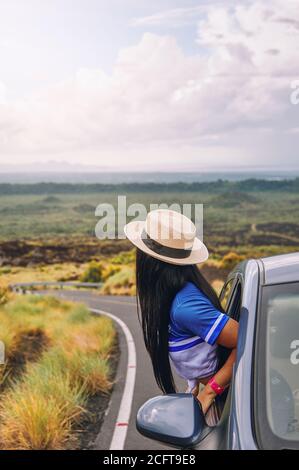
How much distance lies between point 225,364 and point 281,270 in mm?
428

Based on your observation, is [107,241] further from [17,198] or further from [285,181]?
[285,181]

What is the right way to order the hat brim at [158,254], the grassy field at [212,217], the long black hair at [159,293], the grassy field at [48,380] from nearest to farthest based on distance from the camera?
the long black hair at [159,293] < the hat brim at [158,254] < the grassy field at [48,380] < the grassy field at [212,217]

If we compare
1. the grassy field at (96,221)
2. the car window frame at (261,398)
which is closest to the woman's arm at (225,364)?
the car window frame at (261,398)

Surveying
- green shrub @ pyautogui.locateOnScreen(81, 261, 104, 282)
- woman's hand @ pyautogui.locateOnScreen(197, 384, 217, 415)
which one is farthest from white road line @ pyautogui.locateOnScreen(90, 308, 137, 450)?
green shrub @ pyautogui.locateOnScreen(81, 261, 104, 282)

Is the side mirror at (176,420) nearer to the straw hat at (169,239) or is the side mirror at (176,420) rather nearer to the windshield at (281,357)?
the windshield at (281,357)

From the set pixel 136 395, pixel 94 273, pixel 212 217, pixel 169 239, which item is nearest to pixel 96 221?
pixel 212 217

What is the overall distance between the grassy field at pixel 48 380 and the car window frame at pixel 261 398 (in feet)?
15.7

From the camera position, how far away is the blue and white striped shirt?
298 centimetres

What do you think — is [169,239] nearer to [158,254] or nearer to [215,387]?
[158,254]

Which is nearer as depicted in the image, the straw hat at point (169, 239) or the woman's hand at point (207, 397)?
the woman's hand at point (207, 397)

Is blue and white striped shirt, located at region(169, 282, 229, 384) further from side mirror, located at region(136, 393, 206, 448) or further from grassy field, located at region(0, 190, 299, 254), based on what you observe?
grassy field, located at region(0, 190, 299, 254)

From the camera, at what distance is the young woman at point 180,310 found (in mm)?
3004

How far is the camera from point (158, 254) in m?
3.34

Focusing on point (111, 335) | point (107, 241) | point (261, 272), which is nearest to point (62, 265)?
point (107, 241)
